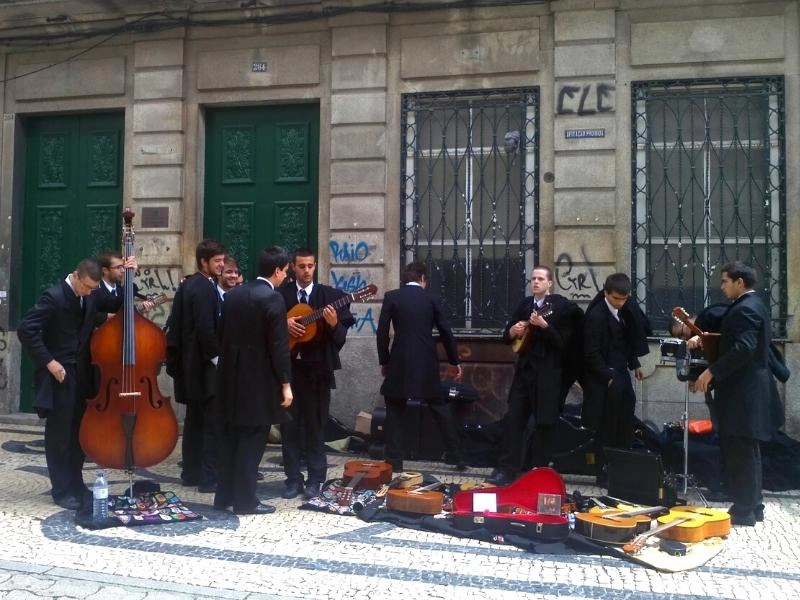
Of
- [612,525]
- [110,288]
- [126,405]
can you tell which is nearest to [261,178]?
[110,288]

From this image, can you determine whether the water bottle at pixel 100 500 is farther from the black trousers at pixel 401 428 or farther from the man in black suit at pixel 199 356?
the black trousers at pixel 401 428

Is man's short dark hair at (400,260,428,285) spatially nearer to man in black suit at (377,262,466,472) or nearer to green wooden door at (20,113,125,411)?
man in black suit at (377,262,466,472)

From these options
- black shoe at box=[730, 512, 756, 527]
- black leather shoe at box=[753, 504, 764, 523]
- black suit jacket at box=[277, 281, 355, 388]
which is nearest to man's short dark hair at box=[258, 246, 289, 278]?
black suit jacket at box=[277, 281, 355, 388]

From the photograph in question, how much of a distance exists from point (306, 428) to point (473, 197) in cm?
397

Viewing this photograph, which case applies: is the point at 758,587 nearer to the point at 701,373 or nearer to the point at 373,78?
the point at 701,373

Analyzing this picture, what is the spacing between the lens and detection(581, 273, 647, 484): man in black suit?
6.95 metres

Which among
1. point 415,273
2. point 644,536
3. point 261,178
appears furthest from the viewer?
point 261,178

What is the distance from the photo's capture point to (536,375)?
7.08m

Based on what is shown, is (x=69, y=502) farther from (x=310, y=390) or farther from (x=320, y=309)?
(x=320, y=309)

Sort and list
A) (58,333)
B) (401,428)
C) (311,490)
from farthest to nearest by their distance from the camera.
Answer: (401,428), (311,490), (58,333)

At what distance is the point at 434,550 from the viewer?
529 cm

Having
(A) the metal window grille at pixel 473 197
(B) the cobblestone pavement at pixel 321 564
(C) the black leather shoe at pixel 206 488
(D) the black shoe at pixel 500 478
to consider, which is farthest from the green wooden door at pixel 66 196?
(D) the black shoe at pixel 500 478

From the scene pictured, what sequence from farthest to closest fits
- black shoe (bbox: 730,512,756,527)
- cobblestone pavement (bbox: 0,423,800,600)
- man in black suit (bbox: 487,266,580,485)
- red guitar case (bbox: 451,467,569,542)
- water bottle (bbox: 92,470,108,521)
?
man in black suit (bbox: 487,266,580,485), black shoe (bbox: 730,512,756,527), water bottle (bbox: 92,470,108,521), red guitar case (bbox: 451,467,569,542), cobblestone pavement (bbox: 0,423,800,600)

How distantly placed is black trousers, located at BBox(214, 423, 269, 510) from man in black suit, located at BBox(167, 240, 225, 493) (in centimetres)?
67
